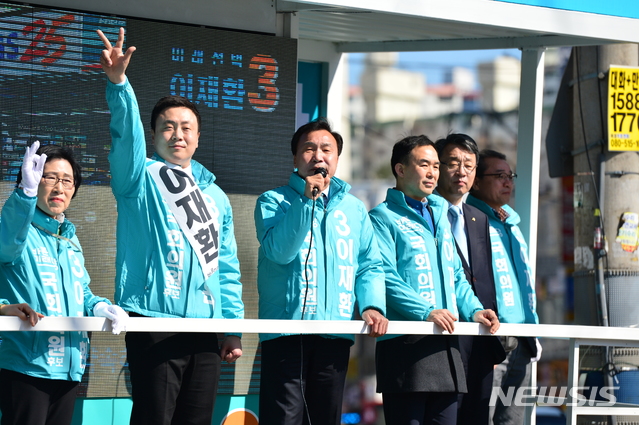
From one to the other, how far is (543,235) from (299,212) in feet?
94.0

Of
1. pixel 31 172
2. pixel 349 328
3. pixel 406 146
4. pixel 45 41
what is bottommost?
pixel 349 328

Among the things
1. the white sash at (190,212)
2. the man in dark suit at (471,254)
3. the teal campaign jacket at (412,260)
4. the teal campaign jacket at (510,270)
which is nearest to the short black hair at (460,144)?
the man in dark suit at (471,254)

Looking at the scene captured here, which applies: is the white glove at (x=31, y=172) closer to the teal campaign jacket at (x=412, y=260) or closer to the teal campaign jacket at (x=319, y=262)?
the teal campaign jacket at (x=319, y=262)

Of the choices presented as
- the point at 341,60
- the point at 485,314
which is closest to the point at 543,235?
the point at 341,60

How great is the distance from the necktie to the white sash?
155cm

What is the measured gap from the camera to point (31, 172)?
3932mm

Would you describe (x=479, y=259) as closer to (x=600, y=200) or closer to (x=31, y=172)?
(x=600, y=200)

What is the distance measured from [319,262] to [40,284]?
1.26 metres

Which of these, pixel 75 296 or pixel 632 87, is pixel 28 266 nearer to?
pixel 75 296

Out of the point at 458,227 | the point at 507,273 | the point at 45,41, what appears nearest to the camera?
the point at 45,41

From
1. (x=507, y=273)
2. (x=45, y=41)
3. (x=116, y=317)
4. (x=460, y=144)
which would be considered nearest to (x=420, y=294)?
(x=507, y=273)

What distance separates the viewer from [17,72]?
5160 millimetres

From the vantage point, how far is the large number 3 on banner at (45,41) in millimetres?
5199

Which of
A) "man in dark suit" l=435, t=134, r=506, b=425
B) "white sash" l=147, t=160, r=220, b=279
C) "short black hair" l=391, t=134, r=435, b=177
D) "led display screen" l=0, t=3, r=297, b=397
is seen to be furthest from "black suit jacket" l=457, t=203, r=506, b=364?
"white sash" l=147, t=160, r=220, b=279
